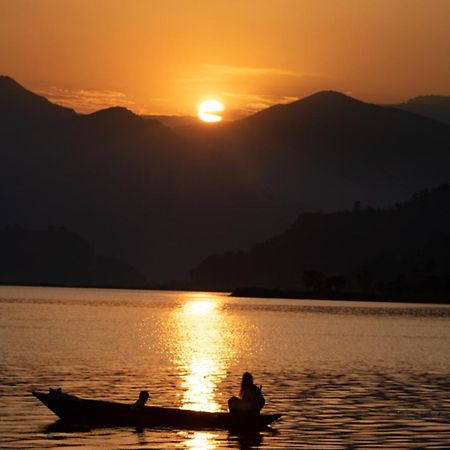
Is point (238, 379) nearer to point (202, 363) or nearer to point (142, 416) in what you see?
point (202, 363)

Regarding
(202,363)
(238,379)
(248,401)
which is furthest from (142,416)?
(202,363)

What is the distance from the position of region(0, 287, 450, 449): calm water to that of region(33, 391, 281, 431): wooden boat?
1.84ft

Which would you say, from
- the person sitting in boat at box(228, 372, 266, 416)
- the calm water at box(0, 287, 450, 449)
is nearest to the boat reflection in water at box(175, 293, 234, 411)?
the calm water at box(0, 287, 450, 449)

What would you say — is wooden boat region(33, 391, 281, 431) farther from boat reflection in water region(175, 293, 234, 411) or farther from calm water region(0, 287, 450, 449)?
boat reflection in water region(175, 293, 234, 411)

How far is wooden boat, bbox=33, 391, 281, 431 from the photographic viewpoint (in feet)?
166

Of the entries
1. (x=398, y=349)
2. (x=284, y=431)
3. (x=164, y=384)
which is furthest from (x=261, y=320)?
(x=284, y=431)

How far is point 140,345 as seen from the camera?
11475 centimetres

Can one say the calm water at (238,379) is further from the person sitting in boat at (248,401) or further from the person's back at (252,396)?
the person's back at (252,396)

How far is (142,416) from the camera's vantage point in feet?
168

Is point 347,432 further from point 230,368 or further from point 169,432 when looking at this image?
point 230,368

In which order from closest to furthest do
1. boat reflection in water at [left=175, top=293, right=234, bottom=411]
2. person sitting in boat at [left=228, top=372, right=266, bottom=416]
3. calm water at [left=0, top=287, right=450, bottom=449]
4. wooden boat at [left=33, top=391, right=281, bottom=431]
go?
calm water at [left=0, top=287, right=450, bottom=449] → person sitting in boat at [left=228, top=372, right=266, bottom=416] → wooden boat at [left=33, top=391, right=281, bottom=431] → boat reflection in water at [left=175, top=293, right=234, bottom=411]

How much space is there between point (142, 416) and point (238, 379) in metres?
25.8

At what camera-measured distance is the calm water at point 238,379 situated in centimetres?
4928

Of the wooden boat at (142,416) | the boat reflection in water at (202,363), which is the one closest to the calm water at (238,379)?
the boat reflection in water at (202,363)
